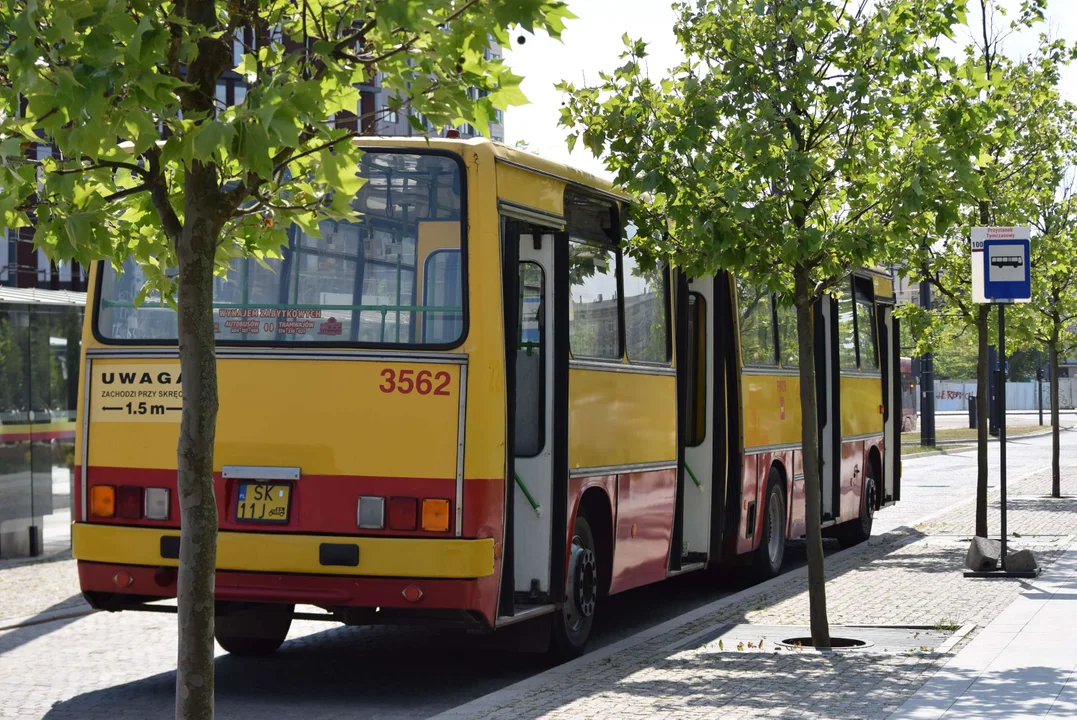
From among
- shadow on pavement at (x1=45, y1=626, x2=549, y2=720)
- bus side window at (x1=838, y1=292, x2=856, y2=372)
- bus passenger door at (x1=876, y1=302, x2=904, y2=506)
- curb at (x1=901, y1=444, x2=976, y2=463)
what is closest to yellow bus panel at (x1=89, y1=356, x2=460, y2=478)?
shadow on pavement at (x1=45, y1=626, x2=549, y2=720)

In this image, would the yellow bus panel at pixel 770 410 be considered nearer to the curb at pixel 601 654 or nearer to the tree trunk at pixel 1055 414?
the curb at pixel 601 654

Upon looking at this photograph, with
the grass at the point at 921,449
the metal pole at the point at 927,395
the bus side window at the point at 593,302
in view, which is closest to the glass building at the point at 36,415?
the bus side window at the point at 593,302

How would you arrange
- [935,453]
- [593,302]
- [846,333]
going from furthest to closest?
[935,453] → [846,333] → [593,302]

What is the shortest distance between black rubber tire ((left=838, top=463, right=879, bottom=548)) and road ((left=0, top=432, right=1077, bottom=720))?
5548 mm

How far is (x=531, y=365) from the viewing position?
10852 mm

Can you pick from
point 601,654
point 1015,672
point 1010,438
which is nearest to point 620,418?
point 601,654

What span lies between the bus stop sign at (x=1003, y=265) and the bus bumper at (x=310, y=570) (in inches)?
297

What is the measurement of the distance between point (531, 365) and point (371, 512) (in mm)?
1721

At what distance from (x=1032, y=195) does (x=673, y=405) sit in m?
9.54

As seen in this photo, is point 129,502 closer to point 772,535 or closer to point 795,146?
point 795,146

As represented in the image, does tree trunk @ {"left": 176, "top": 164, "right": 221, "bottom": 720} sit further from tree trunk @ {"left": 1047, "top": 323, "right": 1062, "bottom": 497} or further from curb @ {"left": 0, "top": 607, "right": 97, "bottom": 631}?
tree trunk @ {"left": 1047, "top": 323, "right": 1062, "bottom": 497}

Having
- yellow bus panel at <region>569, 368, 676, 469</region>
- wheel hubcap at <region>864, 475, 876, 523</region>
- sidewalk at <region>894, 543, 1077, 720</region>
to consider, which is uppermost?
yellow bus panel at <region>569, 368, 676, 469</region>

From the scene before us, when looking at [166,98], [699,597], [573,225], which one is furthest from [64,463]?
[166,98]

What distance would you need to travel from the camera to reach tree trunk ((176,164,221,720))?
5.89 metres
